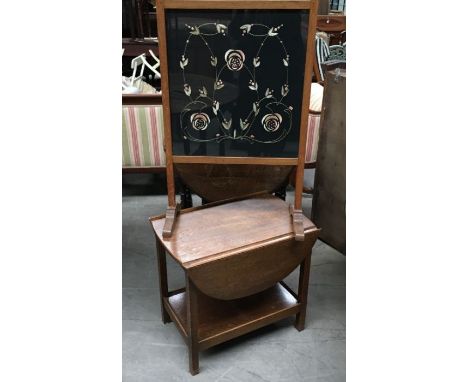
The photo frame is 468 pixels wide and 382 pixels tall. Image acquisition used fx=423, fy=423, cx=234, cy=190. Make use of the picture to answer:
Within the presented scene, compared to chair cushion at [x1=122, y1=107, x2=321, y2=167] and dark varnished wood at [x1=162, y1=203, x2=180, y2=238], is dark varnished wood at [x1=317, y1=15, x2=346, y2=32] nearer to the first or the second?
chair cushion at [x1=122, y1=107, x2=321, y2=167]

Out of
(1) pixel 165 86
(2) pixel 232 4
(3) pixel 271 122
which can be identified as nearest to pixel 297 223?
(3) pixel 271 122

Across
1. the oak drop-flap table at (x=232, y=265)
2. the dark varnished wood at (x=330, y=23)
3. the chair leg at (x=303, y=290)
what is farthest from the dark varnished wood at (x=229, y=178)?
the dark varnished wood at (x=330, y=23)

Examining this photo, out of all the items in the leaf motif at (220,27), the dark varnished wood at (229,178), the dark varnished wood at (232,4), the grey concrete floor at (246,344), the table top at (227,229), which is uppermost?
the dark varnished wood at (232,4)

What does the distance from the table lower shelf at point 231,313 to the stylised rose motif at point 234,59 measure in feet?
3.23

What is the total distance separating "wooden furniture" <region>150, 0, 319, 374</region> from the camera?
1499 mm

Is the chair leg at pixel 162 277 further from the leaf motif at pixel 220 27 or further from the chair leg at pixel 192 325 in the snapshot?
the leaf motif at pixel 220 27

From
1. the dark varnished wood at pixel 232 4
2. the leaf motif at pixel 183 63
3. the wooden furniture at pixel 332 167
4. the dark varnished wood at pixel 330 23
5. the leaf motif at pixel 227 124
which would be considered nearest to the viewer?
the dark varnished wood at pixel 232 4

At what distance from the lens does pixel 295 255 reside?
1669mm

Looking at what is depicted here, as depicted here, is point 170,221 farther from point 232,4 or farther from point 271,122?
point 232,4

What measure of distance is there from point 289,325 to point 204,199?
2.34 ft

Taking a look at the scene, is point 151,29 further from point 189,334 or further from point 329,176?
point 189,334

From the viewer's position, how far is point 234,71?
5.21ft

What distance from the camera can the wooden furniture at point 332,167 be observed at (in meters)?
1.93

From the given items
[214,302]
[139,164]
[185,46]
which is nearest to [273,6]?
[185,46]
